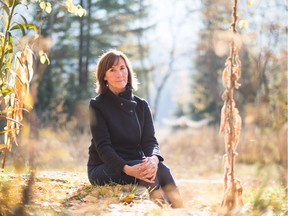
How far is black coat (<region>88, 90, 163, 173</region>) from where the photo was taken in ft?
10.9

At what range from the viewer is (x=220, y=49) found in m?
13.4

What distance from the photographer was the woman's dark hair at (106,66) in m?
3.39

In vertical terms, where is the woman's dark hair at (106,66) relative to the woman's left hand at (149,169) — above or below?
above

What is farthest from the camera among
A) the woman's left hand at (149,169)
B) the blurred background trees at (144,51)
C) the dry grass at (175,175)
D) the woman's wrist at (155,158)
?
the blurred background trees at (144,51)

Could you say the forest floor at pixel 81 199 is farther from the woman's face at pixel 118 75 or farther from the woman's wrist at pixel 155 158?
the woman's face at pixel 118 75

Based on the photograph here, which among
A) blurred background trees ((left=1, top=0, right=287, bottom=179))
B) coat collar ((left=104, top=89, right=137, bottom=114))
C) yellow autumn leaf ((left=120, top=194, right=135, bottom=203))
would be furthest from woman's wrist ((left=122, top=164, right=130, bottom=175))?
blurred background trees ((left=1, top=0, right=287, bottom=179))

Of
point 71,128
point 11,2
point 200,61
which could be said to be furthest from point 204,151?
point 11,2

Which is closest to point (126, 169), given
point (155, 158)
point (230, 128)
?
point (155, 158)

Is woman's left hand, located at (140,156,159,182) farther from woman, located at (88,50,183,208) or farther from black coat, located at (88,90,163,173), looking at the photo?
black coat, located at (88,90,163,173)

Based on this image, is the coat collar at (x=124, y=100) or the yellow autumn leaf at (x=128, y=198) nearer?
the yellow autumn leaf at (x=128, y=198)

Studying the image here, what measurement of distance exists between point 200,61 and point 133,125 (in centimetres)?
1452

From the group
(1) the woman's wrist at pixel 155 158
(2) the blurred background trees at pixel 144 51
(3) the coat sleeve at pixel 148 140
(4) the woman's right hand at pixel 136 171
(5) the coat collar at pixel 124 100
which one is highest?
(2) the blurred background trees at pixel 144 51

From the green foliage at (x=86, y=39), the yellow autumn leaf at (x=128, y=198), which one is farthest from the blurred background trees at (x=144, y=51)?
the yellow autumn leaf at (x=128, y=198)

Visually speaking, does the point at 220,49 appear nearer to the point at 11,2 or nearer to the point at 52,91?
the point at 52,91
